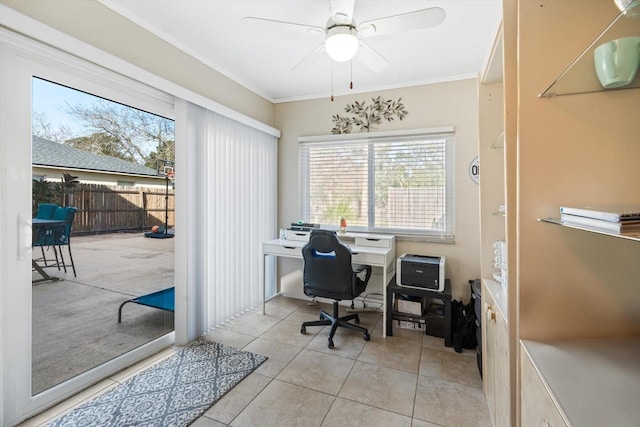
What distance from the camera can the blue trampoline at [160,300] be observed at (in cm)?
236

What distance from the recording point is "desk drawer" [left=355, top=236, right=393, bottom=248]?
2994 mm

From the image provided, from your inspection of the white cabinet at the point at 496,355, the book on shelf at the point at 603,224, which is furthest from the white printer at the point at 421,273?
the book on shelf at the point at 603,224

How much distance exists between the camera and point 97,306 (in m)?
2.05

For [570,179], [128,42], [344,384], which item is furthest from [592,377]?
[128,42]

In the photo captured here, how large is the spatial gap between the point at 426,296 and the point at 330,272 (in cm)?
93

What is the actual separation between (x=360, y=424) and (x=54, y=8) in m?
2.95

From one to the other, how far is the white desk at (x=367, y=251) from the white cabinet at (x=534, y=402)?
1691mm

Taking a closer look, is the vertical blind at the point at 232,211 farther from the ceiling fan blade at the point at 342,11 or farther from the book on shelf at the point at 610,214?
the book on shelf at the point at 610,214

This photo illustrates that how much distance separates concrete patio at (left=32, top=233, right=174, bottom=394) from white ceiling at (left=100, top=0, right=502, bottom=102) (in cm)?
168

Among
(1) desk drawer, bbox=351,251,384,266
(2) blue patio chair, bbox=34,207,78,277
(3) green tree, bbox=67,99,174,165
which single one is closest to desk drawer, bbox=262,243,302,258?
(1) desk drawer, bbox=351,251,384,266

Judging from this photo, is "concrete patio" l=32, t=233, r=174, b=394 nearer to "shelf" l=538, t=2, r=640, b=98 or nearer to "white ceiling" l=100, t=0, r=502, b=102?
"white ceiling" l=100, t=0, r=502, b=102

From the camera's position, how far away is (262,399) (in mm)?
1864

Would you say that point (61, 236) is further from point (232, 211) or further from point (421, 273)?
point (421, 273)

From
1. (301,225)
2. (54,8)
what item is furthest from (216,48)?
(301,225)
